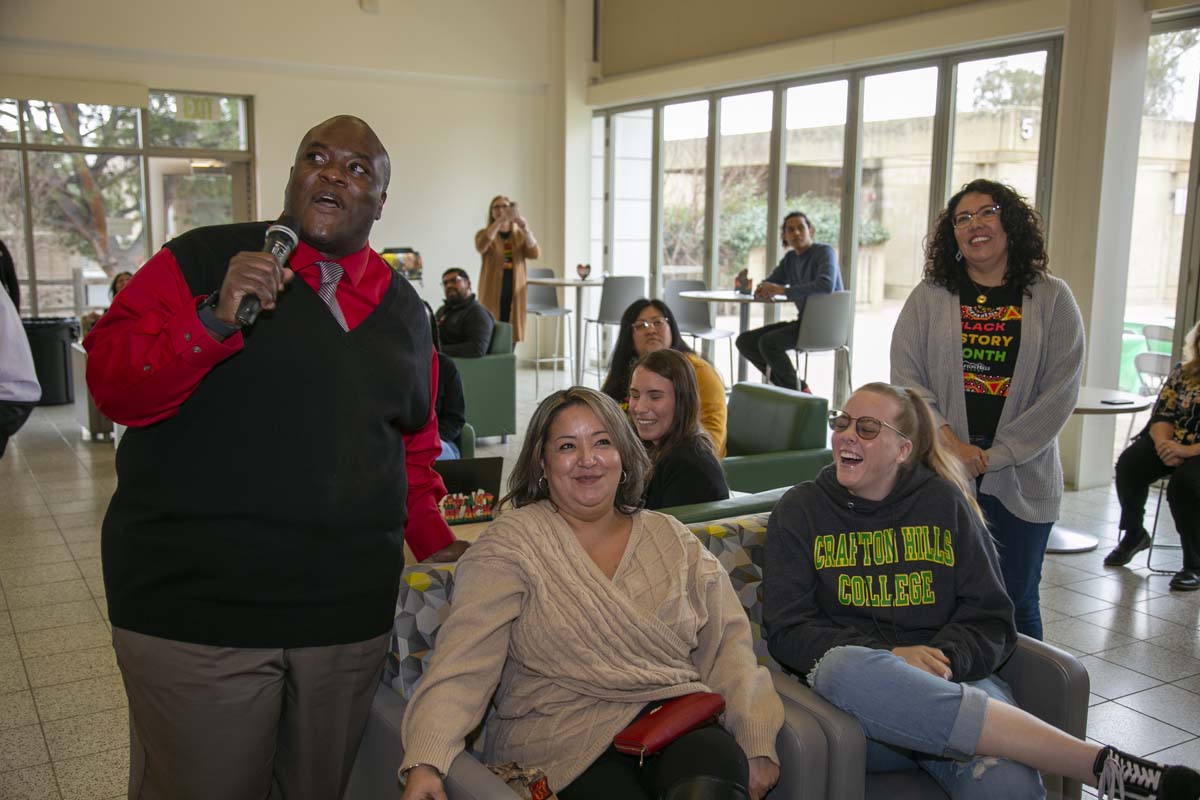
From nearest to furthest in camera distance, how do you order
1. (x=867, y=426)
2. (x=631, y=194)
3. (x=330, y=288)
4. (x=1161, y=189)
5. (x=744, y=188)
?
1. (x=330, y=288)
2. (x=867, y=426)
3. (x=1161, y=189)
4. (x=744, y=188)
5. (x=631, y=194)

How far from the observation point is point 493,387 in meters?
7.44

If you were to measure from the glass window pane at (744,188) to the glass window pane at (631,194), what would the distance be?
1455 millimetres

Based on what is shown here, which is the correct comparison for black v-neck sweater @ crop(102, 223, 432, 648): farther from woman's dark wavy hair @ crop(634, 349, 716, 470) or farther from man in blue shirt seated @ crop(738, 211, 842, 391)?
man in blue shirt seated @ crop(738, 211, 842, 391)

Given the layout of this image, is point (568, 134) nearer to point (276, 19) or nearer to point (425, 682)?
point (276, 19)

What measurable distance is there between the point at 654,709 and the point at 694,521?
0.97 m

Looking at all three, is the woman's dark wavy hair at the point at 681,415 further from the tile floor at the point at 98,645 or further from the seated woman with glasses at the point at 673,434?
the tile floor at the point at 98,645

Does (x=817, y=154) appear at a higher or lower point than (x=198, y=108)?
lower

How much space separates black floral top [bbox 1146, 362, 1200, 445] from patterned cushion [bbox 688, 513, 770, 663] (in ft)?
11.0

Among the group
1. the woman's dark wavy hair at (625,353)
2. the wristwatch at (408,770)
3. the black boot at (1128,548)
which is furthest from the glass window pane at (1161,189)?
the wristwatch at (408,770)

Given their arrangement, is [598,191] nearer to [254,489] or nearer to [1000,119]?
[1000,119]

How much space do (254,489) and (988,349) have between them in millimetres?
2367

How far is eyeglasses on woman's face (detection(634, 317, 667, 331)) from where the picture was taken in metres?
4.62

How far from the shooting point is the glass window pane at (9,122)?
9477 mm

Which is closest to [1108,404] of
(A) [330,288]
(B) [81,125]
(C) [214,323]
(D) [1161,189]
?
(D) [1161,189]
